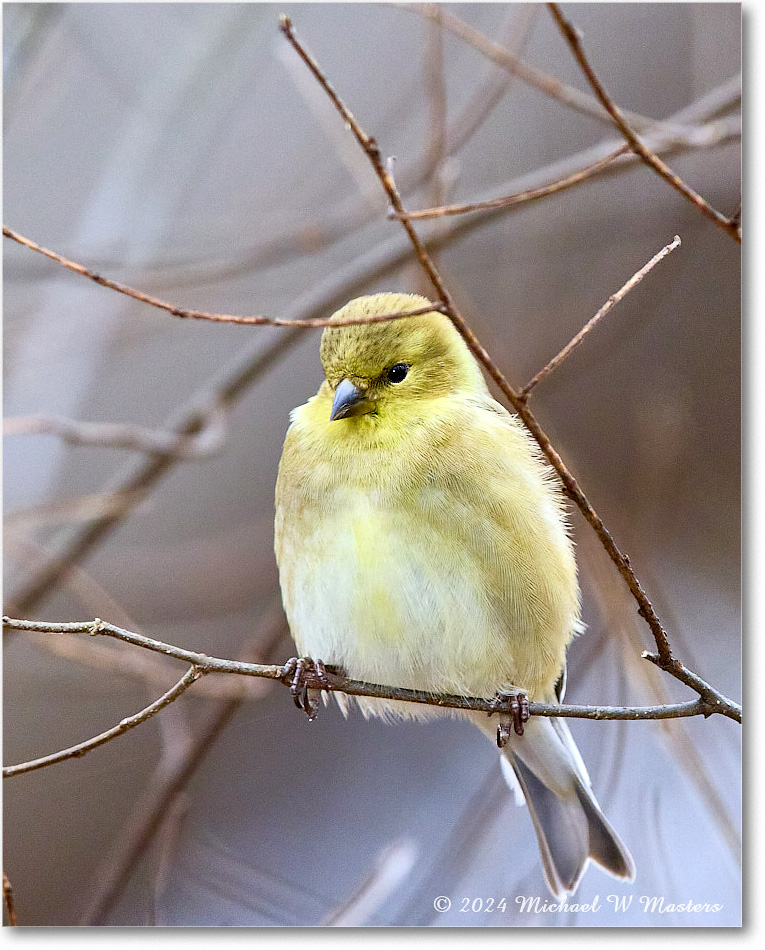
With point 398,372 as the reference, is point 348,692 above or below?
below

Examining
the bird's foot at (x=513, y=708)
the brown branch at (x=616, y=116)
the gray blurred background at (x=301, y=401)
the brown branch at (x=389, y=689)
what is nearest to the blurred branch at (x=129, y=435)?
the gray blurred background at (x=301, y=401)

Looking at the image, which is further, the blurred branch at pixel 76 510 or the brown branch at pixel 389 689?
the blurred branch at pixel 76 510

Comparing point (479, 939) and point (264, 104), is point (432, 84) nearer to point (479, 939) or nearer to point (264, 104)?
point (264, 104)

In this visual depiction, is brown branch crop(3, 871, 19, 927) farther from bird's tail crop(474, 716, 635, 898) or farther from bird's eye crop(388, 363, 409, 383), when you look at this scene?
bird's eye crop(388, 363, 409, 383)

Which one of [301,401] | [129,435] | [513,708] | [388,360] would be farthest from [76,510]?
[513,708]

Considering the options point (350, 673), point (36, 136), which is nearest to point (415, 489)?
point (350, 673)

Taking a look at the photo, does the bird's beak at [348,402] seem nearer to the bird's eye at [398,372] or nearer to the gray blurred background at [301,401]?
the bird's eye at [398,372]

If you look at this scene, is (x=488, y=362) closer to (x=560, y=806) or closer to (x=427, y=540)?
(x=427, y=540)
